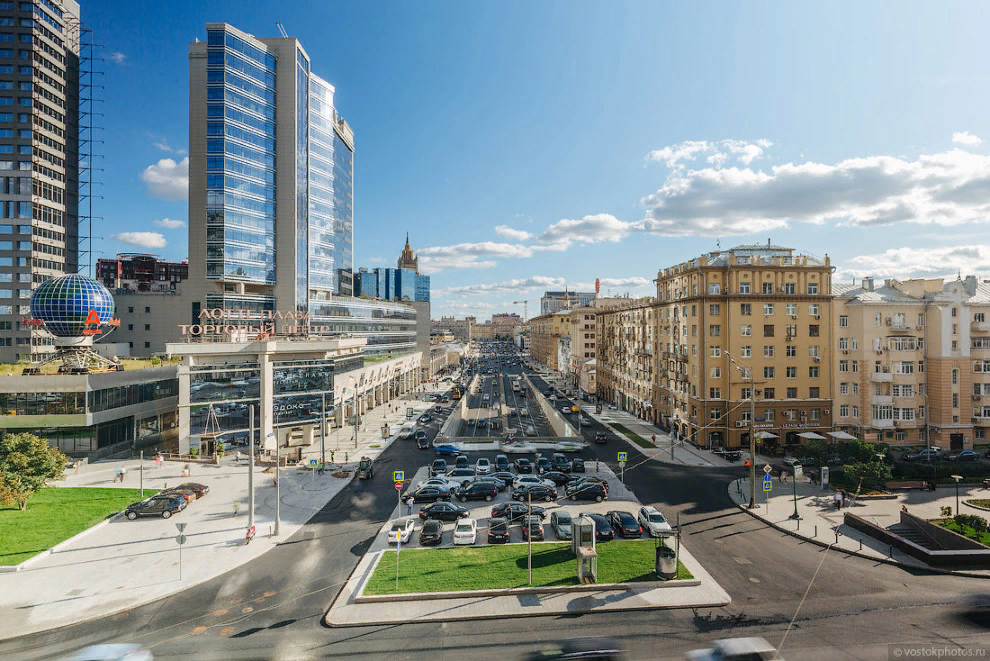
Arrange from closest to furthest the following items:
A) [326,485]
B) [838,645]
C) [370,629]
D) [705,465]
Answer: [838,645] < [370,629] < [326,485] < [705,465]

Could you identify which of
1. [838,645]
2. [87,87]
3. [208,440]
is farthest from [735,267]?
[87,87]

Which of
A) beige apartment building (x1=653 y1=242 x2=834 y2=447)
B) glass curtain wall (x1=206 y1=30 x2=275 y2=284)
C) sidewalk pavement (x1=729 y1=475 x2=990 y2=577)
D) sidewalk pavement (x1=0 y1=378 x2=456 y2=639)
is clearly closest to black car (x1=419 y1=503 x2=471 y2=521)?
sidewalk pavement (x1=0 y1=378 x2=456 y2=639)

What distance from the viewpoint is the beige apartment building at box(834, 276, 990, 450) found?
58.5m

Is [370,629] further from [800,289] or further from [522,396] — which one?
[522,396]

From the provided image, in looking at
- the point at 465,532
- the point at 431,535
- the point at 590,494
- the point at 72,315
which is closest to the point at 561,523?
the point at 465,532

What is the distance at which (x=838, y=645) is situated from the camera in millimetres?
20297

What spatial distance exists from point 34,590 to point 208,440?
3313 cm

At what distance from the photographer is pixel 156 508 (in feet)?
120

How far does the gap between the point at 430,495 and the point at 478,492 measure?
3858 millimetres

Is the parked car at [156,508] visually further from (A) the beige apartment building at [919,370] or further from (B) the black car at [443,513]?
(A) the beige apartment building at [919,370]

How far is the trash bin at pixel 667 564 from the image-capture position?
25734 mm

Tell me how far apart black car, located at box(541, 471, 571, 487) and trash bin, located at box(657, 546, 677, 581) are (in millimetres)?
18090

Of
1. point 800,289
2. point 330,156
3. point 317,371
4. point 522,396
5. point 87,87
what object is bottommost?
point 522,396

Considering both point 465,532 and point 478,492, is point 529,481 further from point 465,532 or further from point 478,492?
point 465,532
